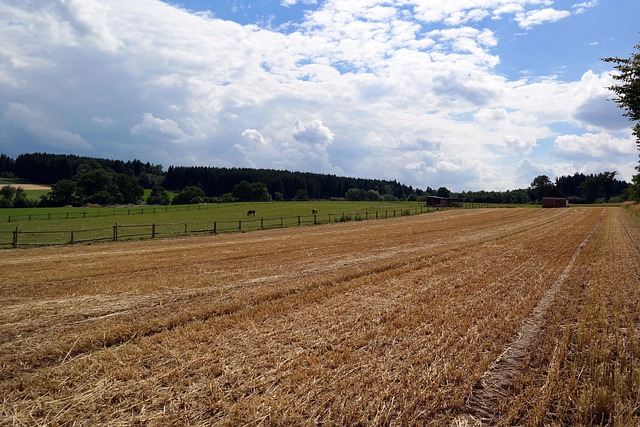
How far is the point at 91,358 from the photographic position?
6.29 metres

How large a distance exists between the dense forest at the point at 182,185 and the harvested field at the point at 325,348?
367 ft

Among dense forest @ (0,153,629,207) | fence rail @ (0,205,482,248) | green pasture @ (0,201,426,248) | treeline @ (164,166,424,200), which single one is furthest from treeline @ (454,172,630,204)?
fence rail @ (0,205,482,248)

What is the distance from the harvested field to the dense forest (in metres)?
112

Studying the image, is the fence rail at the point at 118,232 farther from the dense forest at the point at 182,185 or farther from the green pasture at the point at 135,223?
the dense forest at the point at 182,185

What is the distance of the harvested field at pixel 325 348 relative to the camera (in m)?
4.77

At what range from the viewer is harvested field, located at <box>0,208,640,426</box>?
Result: 4773 millimetres

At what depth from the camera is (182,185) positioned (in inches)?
6929

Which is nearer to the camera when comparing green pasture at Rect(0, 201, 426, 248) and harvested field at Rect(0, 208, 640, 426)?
harvested field at Rect(0, 208, 640, 426)

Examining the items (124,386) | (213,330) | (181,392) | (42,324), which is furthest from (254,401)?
(42,324)

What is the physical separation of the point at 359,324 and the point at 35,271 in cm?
1461

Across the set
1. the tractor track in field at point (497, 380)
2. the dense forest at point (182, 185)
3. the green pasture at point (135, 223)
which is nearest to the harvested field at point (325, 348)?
the tractor track in field at point (497, 380)

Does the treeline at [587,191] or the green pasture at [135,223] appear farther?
the treeline at [587,191]

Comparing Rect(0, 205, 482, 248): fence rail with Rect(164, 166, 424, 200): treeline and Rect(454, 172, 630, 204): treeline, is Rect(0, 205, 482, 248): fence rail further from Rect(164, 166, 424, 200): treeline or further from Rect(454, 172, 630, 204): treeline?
Rect(454, 172, 630, 204): treeline

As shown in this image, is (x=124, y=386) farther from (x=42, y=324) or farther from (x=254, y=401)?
(x=42, y=324)
